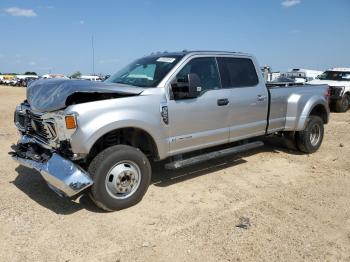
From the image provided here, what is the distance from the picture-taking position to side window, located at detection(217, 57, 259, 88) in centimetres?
571

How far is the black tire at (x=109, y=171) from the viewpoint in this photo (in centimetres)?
420

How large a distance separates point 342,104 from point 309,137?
9.03 m

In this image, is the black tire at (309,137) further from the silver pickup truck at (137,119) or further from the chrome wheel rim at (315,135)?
the silver pickup truck at (137,119)

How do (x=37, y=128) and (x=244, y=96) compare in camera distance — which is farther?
(x=244, y=96)

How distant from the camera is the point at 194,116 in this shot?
5.12 m

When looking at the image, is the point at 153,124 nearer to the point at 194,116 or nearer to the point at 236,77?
the point at 194,116

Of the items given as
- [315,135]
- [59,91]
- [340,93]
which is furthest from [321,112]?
[340,93]

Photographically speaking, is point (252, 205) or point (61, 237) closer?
point (61, 237)

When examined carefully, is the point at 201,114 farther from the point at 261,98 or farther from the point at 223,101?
the point at 261,98

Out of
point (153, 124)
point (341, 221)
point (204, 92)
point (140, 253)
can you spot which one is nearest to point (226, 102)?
point (204, 92)

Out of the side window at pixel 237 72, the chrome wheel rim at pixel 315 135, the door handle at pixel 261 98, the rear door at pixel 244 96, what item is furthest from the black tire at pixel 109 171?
the chrome wheel rim at pixel 315 135

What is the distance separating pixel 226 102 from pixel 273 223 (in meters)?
2.07

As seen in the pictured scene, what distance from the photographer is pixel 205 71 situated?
5.51 meters

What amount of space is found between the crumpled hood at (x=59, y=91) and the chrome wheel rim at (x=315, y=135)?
429 cm
